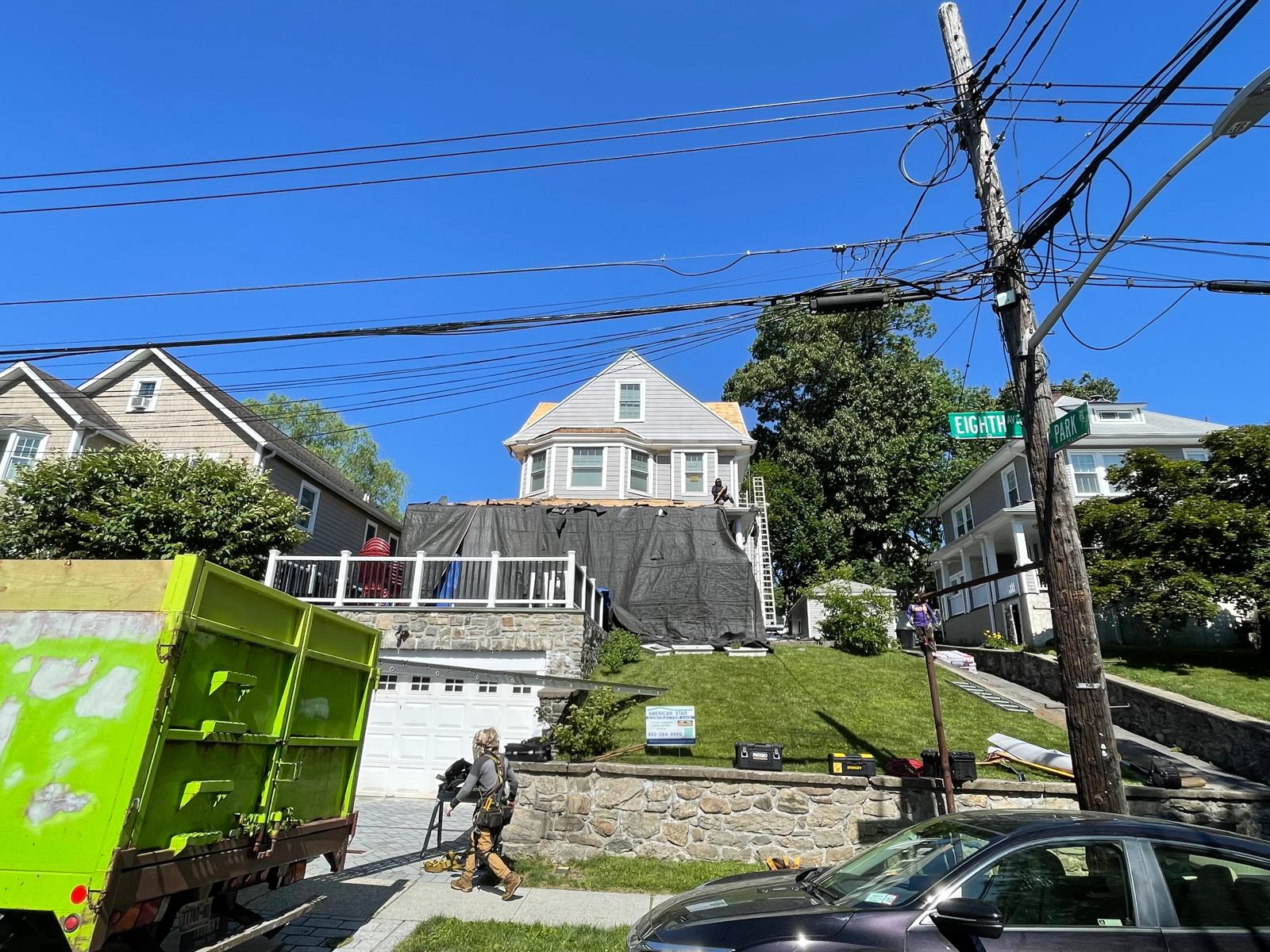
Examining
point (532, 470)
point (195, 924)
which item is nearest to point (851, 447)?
point (532, 470)

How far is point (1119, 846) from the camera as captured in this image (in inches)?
146

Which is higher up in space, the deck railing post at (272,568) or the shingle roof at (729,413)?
the shingle roof at (729,413)

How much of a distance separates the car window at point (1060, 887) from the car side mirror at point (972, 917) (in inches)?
9.4

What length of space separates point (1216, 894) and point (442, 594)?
13541 millimetres

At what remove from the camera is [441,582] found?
14.7 m

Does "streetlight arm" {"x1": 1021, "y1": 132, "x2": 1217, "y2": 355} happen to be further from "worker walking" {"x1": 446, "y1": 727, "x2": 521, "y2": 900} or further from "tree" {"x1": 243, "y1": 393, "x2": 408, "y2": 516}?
"tree" {"x1": 243, "y1": 393, "x2": 408, "y2": 516}

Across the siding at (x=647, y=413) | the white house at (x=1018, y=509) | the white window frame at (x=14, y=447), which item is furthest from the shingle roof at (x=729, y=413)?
the white window frame at (x=14, y=447)

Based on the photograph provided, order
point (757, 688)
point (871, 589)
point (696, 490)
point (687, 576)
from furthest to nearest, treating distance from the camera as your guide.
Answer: point (696, 490), point (871, 589), point (687, 576), point (757, 688)

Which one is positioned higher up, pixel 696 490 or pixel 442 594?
pixel 696 490

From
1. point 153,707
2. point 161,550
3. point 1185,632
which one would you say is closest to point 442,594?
point 161,550

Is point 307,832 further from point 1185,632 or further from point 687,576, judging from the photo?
point 1185,632

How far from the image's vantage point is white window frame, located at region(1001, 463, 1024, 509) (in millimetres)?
24841

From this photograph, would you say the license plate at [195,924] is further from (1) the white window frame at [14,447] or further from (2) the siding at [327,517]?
(1) the white window frame at [14,447]

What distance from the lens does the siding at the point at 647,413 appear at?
25.9 meters
